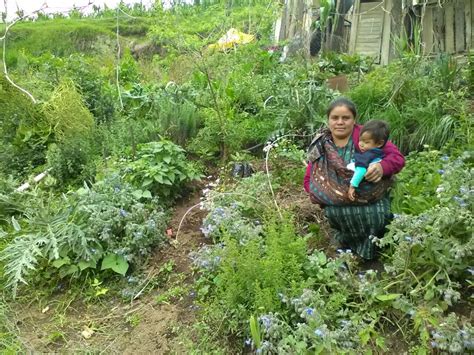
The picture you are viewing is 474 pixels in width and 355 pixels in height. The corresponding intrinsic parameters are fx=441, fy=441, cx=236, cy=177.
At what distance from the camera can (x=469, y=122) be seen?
11.7ft

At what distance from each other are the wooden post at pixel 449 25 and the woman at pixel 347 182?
258 inches

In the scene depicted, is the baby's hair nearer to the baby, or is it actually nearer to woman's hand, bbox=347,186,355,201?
the baby

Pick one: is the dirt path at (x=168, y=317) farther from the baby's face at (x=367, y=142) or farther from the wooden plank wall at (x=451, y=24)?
the wooden plank wall at (x=451, y=24)

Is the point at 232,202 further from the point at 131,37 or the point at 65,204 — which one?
the point at 131,37

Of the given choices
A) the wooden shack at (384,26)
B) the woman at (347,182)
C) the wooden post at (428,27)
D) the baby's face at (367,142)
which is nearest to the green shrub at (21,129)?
the woman at (347,182)

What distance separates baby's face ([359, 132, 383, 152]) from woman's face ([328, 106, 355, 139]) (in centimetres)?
13

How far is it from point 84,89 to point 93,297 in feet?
11.2

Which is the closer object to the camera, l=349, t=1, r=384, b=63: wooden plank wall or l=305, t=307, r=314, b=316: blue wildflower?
l=305, t=307, r=314, b=316: blue wildflower

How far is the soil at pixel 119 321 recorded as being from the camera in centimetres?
283

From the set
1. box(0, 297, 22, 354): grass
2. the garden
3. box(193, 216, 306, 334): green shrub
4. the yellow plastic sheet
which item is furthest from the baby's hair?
the yellow plastic sheet

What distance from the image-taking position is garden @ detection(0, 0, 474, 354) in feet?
8.02

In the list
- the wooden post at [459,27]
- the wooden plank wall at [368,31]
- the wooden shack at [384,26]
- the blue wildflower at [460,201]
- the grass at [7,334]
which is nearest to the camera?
the blue wildflower at [460,201]

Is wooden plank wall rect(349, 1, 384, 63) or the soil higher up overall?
wooden plank wall rect(349, 1, 384, 63)

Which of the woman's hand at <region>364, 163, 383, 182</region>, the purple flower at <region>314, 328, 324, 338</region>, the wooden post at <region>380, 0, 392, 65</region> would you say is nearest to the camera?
the purple flower at <region>314, 328, 324, 338</region>
